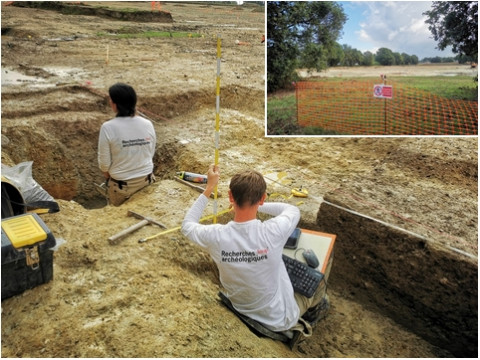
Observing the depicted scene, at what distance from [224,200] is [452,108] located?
762 centimetres

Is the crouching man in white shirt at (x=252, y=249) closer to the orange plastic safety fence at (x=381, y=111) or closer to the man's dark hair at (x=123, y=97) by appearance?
the man's dark hair at (x=123, y=97)

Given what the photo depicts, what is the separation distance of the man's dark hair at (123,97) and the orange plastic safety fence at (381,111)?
19.6ft

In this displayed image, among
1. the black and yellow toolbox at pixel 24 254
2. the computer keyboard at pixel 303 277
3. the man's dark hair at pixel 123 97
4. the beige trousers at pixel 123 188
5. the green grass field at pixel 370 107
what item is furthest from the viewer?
the green grass field at pixel 370 107

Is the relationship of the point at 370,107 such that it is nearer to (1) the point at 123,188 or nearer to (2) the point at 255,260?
(1) the point at 123,188

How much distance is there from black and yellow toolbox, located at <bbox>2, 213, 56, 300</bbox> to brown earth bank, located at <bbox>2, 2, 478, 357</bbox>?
10 cm

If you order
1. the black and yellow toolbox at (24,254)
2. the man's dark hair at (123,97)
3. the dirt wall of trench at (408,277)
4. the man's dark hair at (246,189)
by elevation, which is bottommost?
the dirt wall of trench at (408,277)

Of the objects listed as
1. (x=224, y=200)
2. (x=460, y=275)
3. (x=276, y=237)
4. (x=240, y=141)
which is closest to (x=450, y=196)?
(x=460, y=275)

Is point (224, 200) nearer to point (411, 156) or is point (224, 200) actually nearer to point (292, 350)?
point (292, 350)

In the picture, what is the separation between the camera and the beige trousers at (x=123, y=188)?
4.82m

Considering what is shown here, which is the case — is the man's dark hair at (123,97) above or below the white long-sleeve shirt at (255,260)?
above

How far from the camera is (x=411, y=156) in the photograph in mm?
5895

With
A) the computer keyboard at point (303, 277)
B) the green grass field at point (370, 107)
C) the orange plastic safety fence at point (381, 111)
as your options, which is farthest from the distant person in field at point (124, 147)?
the orange plastic safety fence at point (381, 111)

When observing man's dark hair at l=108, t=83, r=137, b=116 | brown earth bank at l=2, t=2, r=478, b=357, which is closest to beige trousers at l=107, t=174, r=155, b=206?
brown earth bank at l=2, t=2, r=478, b=357

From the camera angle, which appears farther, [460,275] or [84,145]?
[84,145]
